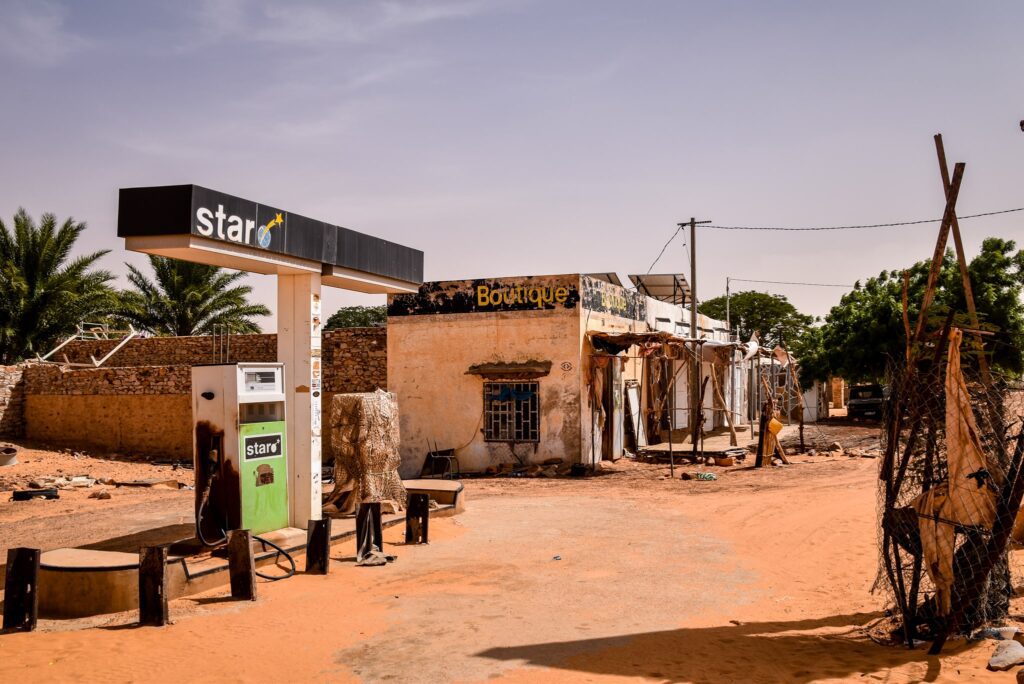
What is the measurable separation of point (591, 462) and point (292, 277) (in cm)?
1091

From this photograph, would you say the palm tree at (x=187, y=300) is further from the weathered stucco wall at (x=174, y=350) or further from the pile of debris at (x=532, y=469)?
the pile of debris at (x=532, y=469)

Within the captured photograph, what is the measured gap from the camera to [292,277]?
1041 centimetres

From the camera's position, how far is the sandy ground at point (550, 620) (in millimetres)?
5945

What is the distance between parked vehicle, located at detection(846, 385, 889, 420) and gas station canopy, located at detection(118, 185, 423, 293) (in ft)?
100

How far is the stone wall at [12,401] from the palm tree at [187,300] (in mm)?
4106

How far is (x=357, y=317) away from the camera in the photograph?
66438 mm

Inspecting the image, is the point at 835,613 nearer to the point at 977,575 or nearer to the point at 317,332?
the point at 977,575

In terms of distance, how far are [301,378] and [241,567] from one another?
2.98 m

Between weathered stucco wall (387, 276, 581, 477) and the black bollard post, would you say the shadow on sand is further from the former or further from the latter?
weathered stucco wall (387, 276, 581, 477)

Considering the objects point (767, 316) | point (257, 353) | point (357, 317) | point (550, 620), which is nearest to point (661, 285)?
point (257, 353)

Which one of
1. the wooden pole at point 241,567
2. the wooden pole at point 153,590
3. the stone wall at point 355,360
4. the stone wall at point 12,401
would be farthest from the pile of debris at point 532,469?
the stone wall at point 12,401

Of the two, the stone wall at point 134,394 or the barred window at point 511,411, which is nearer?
the barred window at point 511,411

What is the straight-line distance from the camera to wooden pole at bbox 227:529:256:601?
26.0ft

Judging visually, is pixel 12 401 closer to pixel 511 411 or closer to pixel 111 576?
pixel 511 411
